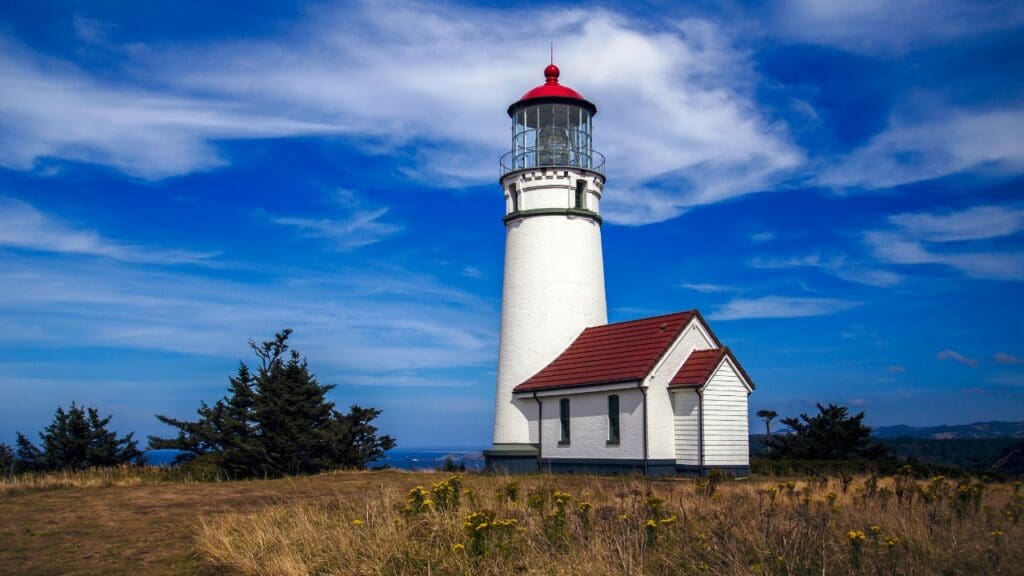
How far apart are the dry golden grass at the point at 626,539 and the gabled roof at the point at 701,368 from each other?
10537mm

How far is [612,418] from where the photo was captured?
2362cm

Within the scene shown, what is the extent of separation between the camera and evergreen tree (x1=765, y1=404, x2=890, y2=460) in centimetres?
2716

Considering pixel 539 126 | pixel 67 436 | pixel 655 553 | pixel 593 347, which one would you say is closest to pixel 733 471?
pixel 593 347

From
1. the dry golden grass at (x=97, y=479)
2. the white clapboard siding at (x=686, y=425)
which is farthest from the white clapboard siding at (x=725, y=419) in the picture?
the dry golden grass at (x=97, y=479)

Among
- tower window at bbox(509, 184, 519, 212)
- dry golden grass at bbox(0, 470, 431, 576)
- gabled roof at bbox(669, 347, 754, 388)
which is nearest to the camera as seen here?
dry golden grass at bbox(0, 470, 431, 576)

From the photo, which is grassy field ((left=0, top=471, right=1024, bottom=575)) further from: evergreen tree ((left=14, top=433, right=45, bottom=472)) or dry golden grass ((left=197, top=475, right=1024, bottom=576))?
evergreen tree ((left=14, top=433, right=45, bottom=472))

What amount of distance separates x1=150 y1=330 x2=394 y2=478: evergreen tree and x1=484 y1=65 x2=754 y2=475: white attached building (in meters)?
4.24

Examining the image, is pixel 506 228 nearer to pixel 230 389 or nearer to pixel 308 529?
pixel 230 389

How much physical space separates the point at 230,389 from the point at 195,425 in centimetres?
175

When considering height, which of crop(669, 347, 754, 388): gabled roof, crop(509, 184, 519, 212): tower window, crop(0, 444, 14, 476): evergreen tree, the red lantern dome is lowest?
crop(0, 444, 14, 476): evergreen tree

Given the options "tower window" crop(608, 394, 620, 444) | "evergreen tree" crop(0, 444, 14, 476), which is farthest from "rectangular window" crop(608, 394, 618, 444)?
"evergreen tree" crop(0, 444, 14, 476)

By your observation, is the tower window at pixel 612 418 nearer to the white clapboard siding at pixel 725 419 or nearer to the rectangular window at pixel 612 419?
the rectangular window at pixel 612 419

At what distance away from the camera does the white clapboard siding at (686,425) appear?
22594 millimetres

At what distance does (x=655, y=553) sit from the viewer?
28.7ft
